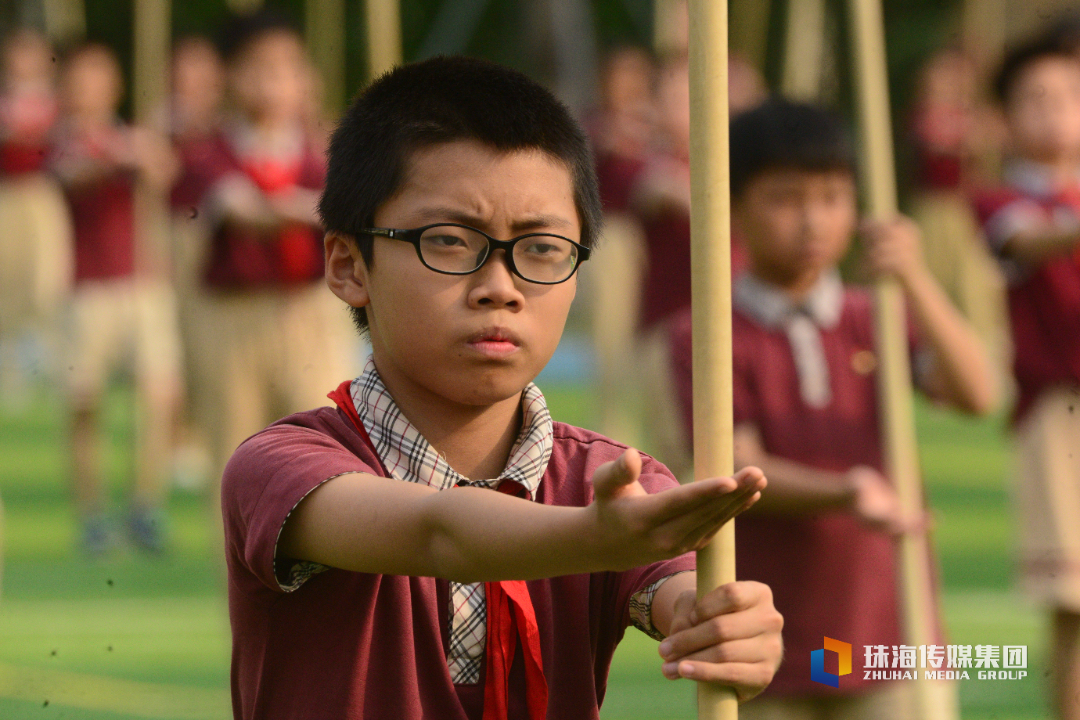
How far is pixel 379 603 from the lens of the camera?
4.91 feet

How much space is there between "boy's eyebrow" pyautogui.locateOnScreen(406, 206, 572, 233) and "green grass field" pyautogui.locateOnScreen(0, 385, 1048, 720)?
226 cm

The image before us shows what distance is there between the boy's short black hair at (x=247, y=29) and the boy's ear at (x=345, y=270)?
10.3 ft

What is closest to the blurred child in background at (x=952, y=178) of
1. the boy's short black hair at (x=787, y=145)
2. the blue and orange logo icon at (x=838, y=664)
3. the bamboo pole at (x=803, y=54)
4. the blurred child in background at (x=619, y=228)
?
the bamboo pole at (x=803, y=54)

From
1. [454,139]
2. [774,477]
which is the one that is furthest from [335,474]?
[774,477]

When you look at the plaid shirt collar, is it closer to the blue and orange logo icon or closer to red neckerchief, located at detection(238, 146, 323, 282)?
the blue and orange logo icon

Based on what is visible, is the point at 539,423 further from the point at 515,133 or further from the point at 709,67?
the point at 709,67

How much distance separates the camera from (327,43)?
408 inches

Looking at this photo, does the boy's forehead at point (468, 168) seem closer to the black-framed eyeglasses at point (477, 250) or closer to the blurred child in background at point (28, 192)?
the black-framed eyeglasses at point (477, 250)

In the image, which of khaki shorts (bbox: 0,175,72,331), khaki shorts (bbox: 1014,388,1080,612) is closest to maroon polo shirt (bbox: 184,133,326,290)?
khaki shorts (bbox: 1014,388,1080,612)

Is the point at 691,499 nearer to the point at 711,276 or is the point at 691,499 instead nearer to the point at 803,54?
the point at 711,276

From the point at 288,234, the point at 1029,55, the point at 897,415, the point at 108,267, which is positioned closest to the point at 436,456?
the point at 897,415

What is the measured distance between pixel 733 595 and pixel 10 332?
31.7 feet

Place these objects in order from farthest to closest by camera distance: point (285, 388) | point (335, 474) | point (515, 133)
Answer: point (285, 388)
point (515, 133)
point (335, 474)

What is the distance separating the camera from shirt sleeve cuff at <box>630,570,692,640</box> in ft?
4.93
